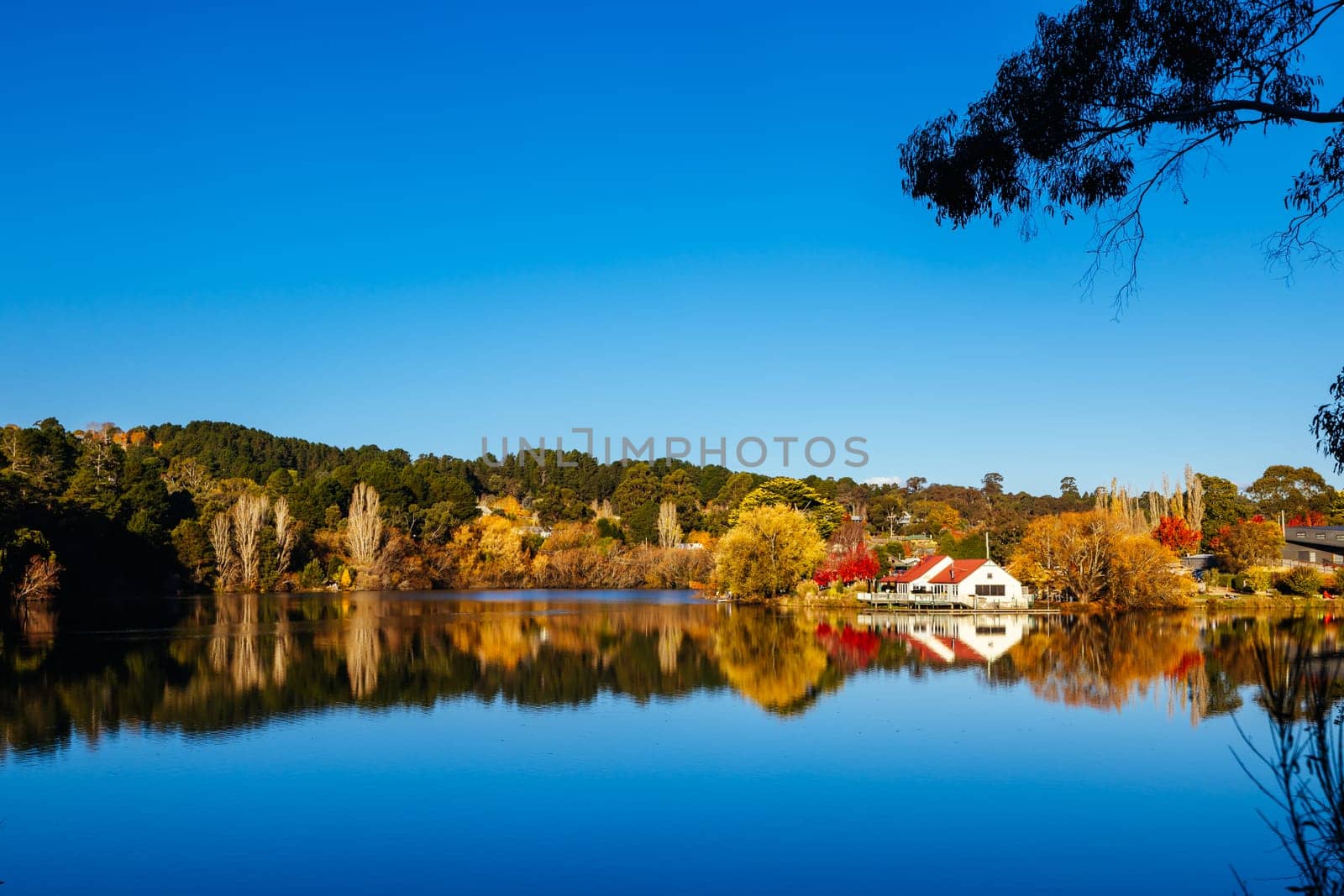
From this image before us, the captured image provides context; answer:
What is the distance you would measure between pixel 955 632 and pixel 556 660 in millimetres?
16170

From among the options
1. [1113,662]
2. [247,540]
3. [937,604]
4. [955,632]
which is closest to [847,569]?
[937,604]

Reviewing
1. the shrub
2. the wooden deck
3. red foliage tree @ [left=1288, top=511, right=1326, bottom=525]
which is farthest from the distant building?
the wooden deck

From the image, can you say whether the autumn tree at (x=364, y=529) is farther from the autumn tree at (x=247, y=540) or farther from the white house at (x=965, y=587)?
the white house at (x=965, y=587)

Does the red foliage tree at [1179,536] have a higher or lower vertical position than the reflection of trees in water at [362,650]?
higher

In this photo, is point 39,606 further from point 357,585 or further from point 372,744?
point 372,744

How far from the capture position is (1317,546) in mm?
61625

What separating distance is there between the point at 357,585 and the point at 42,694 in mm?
53877

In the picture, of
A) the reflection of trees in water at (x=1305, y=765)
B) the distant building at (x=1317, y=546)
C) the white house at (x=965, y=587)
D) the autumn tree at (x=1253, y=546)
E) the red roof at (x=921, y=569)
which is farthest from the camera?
the distant building at (x=1317, y=546)

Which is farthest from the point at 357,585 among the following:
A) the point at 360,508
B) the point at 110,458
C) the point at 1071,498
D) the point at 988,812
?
the point at 1071,498

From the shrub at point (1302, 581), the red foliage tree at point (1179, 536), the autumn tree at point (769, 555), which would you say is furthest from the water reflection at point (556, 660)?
the red foliage tree at point (1179, 536)

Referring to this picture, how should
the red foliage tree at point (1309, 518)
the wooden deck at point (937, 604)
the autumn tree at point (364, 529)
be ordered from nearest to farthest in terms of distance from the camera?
the wooden deck at point (937, 604) → the autumn tree at point (364, 529) → the red foliage tree at point (1309, 518)

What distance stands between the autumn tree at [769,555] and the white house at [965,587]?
5030 mm

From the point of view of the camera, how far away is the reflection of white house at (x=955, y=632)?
29859 millimetres

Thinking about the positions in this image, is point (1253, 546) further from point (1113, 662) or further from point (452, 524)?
point (452, 524)
